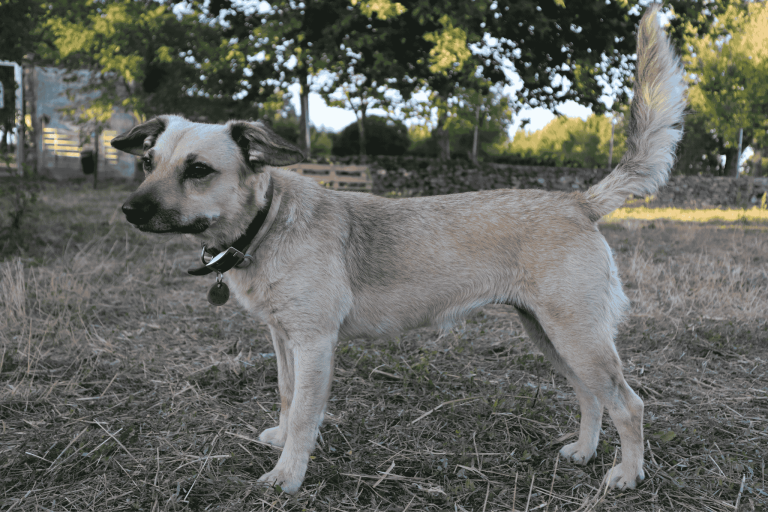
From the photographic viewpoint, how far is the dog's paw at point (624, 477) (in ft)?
8.98

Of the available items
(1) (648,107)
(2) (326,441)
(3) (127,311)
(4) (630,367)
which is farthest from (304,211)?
(3) (127,311)

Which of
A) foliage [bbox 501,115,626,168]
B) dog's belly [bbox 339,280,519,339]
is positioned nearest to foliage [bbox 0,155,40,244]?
dog's belly [bbox 339,280,519,339]

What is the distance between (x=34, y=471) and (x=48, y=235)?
7.26m

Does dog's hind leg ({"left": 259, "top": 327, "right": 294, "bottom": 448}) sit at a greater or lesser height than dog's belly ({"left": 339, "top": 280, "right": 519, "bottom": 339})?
lesser

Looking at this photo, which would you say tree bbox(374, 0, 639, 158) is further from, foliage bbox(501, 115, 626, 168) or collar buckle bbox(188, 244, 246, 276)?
foliage bbox(501, 115, 626, 168)

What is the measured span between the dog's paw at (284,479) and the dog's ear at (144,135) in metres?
2.12

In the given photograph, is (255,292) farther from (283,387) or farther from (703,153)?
(703,153)

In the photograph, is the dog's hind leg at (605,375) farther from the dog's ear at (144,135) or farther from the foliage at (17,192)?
the foliage at (17,192)

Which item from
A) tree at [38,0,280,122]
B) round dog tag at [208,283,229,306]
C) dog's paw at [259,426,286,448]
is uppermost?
tree at [38,0,280,122]

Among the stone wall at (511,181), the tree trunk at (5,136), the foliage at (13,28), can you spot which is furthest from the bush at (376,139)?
the tree trunk at (5,136)

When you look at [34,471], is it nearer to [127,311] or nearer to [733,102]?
[127,311]

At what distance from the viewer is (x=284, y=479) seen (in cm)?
269

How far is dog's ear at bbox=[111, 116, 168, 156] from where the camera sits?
3.26 metres

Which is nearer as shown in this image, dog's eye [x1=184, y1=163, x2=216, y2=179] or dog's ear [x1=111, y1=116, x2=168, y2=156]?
dog's eye [x1=184, y1=163, x2=216, y2=179]
